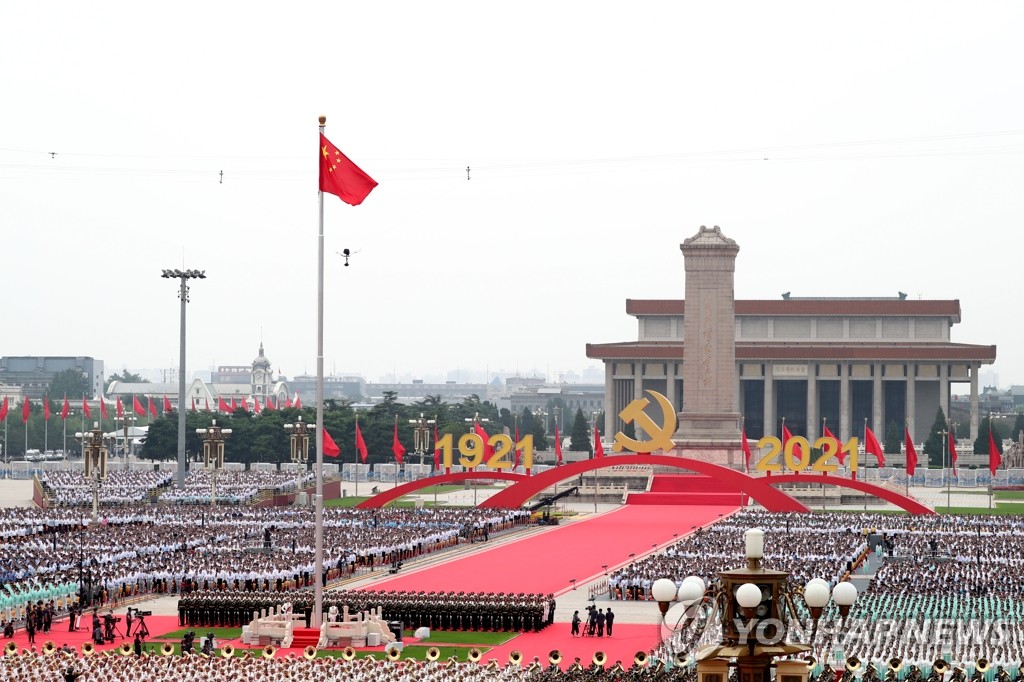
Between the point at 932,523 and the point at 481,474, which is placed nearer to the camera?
the point at 932,523

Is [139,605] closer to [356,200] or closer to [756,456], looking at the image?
[356,200]

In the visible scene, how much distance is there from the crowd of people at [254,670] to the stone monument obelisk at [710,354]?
2208 inches

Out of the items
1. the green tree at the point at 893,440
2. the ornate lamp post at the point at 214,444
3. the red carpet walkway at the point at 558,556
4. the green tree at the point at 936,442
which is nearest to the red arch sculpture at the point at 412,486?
the red carpet walkway at the point at 558,556

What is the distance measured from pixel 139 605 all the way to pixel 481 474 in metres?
29.0

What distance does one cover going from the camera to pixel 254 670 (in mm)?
23344

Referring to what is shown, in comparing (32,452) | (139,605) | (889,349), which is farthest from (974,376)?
(139,605)

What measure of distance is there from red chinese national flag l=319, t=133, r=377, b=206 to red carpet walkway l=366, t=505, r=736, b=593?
13.0m

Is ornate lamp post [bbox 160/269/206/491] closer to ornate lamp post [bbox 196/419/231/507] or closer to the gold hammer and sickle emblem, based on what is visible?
ornate lamp post [bbox 196/419/231/507]

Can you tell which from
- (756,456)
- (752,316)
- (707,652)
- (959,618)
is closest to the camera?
(707,652)

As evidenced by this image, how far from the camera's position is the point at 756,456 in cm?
8494

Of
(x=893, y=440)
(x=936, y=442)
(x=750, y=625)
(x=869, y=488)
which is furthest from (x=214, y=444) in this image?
(x=893, y=440)

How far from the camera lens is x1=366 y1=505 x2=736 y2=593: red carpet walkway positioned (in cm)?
4028

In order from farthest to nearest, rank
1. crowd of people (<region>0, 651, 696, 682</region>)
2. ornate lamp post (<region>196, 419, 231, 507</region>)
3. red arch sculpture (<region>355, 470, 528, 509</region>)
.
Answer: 1. red arch sculpture (<region>355, 470, 528, 509</region>)
2. ornate lamp post (<region>196, 419, 231, 507</region>)
3. crowd of people (<region>0, 651, 696, 682</region>)

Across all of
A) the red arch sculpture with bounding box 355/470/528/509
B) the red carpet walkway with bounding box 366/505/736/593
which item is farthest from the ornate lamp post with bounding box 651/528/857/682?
the red arch sculpture with bounding box 355/470/528/509
